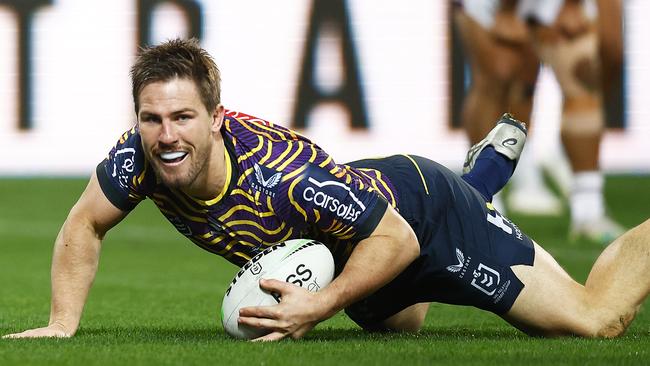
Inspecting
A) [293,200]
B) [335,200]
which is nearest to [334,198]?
[335,200]

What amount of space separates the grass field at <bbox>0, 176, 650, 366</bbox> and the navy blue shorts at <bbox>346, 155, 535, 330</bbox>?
0.14 m

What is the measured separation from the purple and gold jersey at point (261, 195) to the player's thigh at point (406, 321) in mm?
568

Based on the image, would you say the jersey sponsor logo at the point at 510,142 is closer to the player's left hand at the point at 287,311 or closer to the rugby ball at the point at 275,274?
the rugby ball at the point at 275,274

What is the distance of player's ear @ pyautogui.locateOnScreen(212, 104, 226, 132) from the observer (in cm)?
460

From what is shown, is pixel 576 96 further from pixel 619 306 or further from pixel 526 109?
pixel 619 306

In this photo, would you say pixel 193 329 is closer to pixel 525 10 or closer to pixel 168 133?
pixel 168 133

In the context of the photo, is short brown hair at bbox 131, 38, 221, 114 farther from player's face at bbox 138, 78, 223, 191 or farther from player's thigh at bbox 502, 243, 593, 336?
player's thigh at bbox 502, 243, 593, 336

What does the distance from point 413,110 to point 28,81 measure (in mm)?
3614

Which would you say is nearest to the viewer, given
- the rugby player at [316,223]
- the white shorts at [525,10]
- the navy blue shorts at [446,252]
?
the rugby player at [316,223]

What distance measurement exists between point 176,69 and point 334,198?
2.21 ft

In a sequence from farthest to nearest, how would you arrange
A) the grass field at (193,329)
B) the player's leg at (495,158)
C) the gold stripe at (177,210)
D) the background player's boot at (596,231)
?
the background player's boot at (596,231) → the player's leg at (495,158) → the gold stripe at (177,210) → the grass field at (193,329)

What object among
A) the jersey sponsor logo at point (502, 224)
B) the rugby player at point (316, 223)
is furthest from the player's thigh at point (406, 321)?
the jersey sponsor logo at point (502, 224)

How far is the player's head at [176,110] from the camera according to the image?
4.46 metres

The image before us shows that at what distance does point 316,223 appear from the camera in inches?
185
